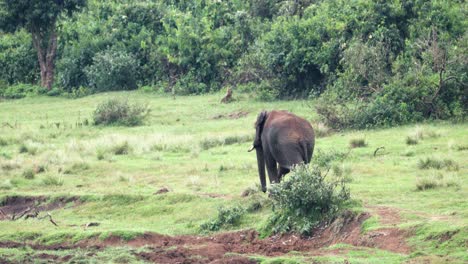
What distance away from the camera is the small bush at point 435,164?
17.8 meters

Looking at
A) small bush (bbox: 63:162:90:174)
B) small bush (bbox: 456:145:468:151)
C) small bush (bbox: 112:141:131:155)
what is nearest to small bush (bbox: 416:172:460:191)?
small bush (bbox: 456:145:468:151)

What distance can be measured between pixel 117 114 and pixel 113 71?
832 cm

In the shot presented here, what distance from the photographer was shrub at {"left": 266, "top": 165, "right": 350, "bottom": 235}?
13.9 m

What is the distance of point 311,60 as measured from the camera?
1239 inches

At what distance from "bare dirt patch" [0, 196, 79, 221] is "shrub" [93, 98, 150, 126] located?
1117 centimetres

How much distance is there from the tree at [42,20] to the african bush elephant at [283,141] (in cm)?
2347

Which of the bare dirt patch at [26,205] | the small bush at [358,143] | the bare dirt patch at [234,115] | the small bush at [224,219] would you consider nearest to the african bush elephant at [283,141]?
the small bush at [224,219]

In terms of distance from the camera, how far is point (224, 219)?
596 inches

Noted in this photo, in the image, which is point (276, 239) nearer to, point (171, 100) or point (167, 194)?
point (167, 194)

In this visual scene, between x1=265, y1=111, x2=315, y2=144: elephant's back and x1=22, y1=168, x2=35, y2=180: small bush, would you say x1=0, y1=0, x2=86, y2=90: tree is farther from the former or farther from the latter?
x1=265, y1=111, x2=315, y2=144: elephant's back

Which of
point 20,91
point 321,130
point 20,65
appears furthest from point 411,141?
point 20,65

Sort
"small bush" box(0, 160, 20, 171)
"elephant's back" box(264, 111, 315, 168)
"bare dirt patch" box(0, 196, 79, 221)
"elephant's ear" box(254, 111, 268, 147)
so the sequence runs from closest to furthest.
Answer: "elephant's back" box(264, 111, 315, 168) < "elephant's ear" box(254, 111, 268, 147) < "bare dirt patch" box(0, 196, 79, 221) < "small bush" box(0, 160, 20, 171)

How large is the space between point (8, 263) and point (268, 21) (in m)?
25.4

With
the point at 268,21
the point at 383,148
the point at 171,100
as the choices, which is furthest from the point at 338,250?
the point at 268,21
